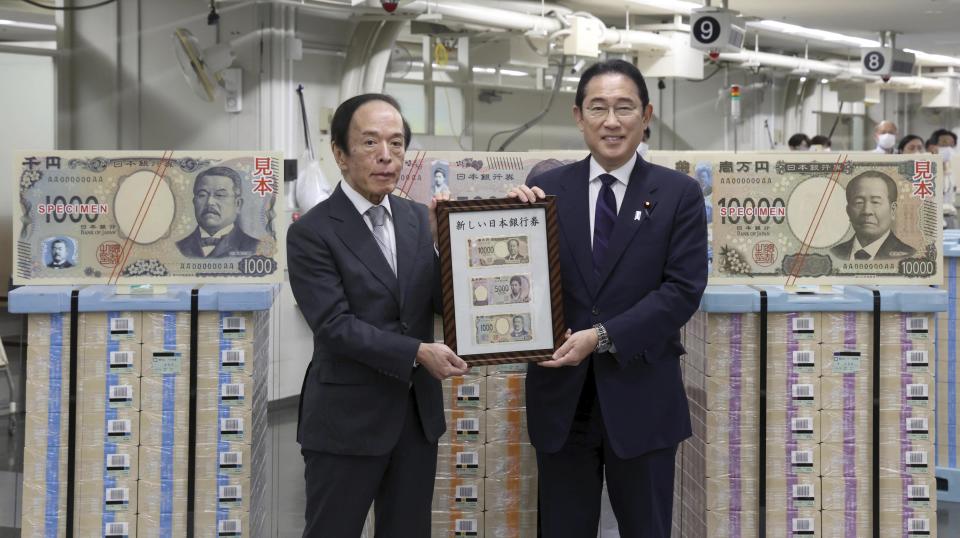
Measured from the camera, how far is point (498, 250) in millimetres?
2828

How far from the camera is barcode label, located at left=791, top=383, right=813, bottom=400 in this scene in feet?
11.8

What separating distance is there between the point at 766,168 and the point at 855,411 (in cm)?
80

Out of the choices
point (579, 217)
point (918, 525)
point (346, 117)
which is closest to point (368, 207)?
→ point (346, 117)

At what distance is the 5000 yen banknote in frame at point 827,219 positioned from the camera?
3.67m

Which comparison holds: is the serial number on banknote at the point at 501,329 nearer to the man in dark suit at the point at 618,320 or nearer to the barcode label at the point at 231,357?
the man in dark suit at the point at 618,320

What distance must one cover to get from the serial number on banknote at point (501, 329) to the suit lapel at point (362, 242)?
0.21 m

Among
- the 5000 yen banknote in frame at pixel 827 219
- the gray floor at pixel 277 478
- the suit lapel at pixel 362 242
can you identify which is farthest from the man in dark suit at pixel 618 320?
the gray floor at pixel 277 478

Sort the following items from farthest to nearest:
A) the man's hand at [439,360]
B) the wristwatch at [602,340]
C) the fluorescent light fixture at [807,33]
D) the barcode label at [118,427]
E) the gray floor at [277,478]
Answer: the fluorescent light fixture at [807,33] → the gray floor at [277,478] → the barcode label at [118,427] → the wristwatch at [602,340] → the man's hand at [439,360]

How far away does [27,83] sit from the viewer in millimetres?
7207

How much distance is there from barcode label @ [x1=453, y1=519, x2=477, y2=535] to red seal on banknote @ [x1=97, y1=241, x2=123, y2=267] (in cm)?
134

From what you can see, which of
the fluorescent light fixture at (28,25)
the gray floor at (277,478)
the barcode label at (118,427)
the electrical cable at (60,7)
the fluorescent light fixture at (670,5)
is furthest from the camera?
the fluorescent light fixture at (670,5)

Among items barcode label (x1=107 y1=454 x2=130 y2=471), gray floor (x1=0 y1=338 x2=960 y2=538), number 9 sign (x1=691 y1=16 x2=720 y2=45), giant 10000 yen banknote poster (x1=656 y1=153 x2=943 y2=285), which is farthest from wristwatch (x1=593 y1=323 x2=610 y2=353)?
number 9 sign (x1=691 y1=16 x2=720 y2=45)

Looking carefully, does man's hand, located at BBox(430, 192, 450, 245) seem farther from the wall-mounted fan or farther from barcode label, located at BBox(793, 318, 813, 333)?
the wall-mounted fan

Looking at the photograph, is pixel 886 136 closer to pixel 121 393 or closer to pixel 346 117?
pixel 121 393
